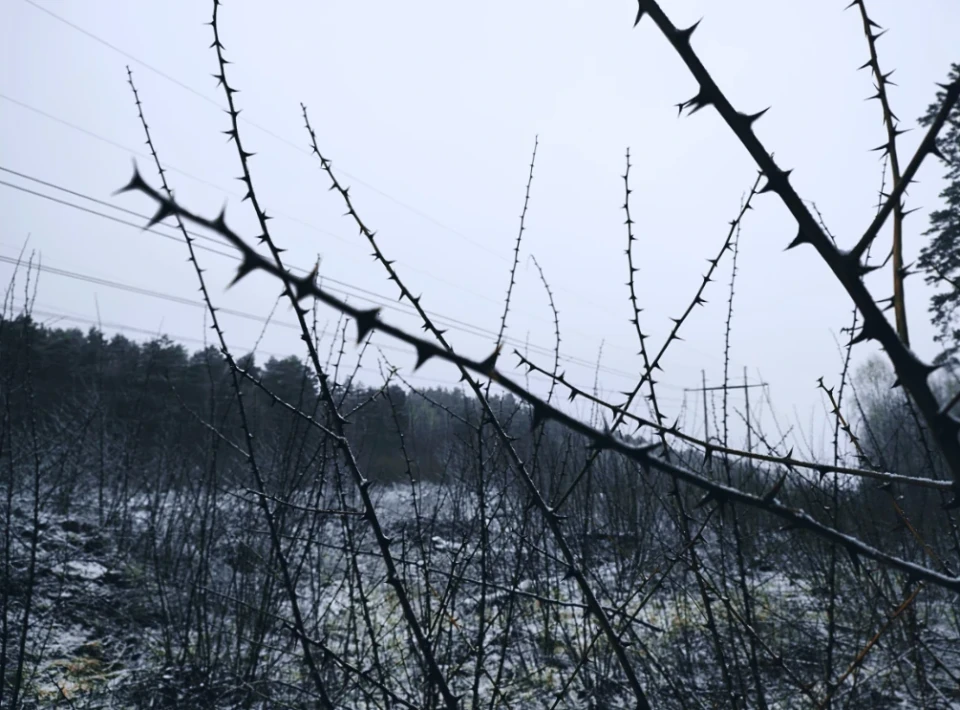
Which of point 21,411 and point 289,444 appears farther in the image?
point 21,411

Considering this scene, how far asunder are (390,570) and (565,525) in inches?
158

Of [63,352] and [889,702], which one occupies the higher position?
[63,352]

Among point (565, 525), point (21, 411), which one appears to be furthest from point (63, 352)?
point (565, 525)

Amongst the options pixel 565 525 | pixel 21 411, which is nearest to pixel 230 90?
pixel 565 525

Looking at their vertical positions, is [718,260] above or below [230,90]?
below

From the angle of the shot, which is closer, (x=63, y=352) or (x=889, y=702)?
(x=889, y=702)

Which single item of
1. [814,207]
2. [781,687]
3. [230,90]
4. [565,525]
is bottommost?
[781,687]

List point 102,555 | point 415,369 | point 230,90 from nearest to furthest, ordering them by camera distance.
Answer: point 415,369 < point 230,90 < point 102,555

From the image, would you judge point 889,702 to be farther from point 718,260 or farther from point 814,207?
point 718,260

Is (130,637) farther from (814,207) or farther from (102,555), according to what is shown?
(814,207)

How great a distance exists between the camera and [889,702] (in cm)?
366

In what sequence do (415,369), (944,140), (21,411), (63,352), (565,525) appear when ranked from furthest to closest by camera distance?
(63,352) → (21,411) → (565,525) → (944,140) → (415,369)

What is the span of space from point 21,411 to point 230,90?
20.7 metres

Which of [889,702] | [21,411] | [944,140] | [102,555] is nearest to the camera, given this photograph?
[944,140]
